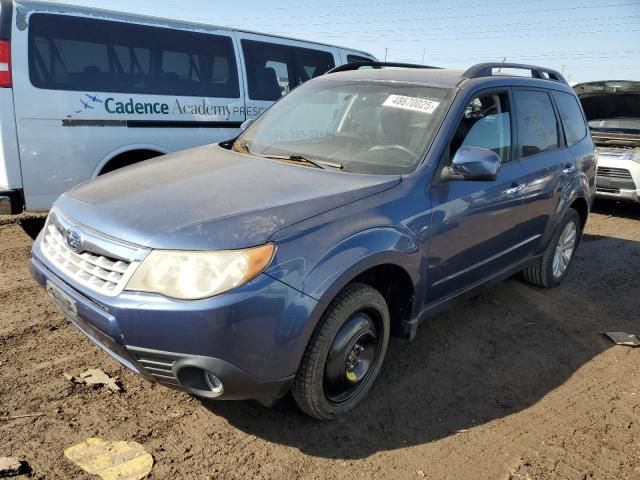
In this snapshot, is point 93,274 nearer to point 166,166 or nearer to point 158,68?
point 166,166

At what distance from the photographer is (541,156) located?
157 inches

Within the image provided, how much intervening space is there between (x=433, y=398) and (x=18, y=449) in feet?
6.95

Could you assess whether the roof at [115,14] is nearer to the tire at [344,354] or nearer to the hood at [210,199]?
the hood at [210,199]

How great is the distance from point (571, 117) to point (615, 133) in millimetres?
4696

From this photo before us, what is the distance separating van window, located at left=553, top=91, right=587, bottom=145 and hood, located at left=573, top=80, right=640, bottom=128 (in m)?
3.90

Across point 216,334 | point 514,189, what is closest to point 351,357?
point 216,334

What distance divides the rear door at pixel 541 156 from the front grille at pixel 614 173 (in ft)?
12.3

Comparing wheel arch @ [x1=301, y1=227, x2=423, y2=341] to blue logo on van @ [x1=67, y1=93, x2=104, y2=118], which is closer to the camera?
wheel arch @ [x1=301, y1=227, x2=423, y2=341]

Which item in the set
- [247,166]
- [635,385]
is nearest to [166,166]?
[247,166]

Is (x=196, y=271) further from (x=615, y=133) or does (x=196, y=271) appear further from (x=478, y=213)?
(x=615, y=133)

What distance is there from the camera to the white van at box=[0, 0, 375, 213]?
4.42 metres

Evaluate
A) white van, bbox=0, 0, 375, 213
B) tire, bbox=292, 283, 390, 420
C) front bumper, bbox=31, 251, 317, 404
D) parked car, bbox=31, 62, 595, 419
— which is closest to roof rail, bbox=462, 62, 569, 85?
parked car, bbox=31, 62, 595, 419

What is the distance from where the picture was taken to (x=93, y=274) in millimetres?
2295

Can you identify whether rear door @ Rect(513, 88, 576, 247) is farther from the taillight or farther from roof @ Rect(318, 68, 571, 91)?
the taillight
